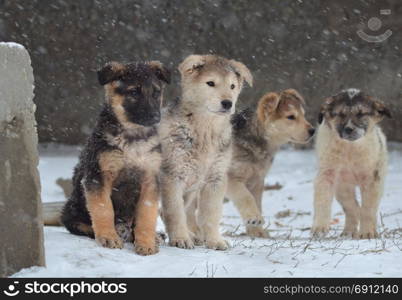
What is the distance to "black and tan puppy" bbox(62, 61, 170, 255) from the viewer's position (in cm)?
559

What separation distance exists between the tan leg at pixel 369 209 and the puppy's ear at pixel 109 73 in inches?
138

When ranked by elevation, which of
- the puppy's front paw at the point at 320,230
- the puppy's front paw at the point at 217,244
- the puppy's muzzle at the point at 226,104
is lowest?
the puppy's front paw at the point at 320,230

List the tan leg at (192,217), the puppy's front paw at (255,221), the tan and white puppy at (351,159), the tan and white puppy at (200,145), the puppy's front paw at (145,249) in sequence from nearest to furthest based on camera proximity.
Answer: the puppy's front paw at (145,249)
the tan and white puppy at (200,145)
the tan leg at (192,217)
the puppy's front paw at (255,221)
the tan and white puppy at (351,159)

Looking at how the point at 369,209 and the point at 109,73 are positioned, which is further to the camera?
the point at 369,209

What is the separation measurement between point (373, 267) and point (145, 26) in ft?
27.4

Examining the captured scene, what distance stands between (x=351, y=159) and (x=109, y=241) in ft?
12.0

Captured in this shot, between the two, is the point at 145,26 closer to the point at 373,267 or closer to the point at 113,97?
the point at 113,97

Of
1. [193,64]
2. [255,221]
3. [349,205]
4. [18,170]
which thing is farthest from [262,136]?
[18,170]

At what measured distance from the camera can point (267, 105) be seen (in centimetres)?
838

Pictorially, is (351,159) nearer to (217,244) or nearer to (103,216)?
(217,244)

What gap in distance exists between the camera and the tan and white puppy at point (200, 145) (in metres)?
6.27

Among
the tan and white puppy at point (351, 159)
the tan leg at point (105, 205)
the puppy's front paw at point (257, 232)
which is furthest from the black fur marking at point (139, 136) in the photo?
the tan and white puppy at point (351, 159)

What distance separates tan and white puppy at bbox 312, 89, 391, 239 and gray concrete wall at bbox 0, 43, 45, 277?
3.98 metres

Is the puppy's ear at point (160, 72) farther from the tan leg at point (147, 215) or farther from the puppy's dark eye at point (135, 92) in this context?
the tan leg at point (147, 215)
